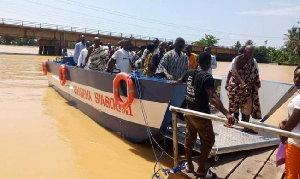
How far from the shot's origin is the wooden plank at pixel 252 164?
3.68 meters

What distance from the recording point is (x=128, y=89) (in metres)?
5.06

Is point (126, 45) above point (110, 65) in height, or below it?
above

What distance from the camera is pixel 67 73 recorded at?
329 inches

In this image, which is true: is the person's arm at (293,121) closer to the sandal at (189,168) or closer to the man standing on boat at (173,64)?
the sandal at (189,168)

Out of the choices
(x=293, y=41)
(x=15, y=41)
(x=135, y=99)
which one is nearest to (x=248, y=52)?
(x=135, y=99)

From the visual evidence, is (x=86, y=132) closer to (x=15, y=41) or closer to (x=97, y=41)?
(x=97, y=41)

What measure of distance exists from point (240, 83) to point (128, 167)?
87.8 inches

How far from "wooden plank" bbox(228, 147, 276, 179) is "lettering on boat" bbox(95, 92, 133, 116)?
6.86 ft


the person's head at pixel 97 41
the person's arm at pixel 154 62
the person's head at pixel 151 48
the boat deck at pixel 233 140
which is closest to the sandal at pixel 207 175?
the boat deck at pixel 233 140

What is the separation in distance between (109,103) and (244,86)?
255cm

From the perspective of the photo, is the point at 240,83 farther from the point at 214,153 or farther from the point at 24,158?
the point at 24,158

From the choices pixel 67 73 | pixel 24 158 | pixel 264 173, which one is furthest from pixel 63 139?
pixel 264 173

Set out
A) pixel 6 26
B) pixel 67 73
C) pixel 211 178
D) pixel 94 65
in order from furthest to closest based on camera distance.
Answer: pixel 6 26, pixel 67 73, pixel 94 65, pixel 211 178

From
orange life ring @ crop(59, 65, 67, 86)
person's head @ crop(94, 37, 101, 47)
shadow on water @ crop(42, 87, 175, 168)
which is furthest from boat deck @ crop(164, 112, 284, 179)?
orange life ring @ crop(59, 65, 67, 86)
